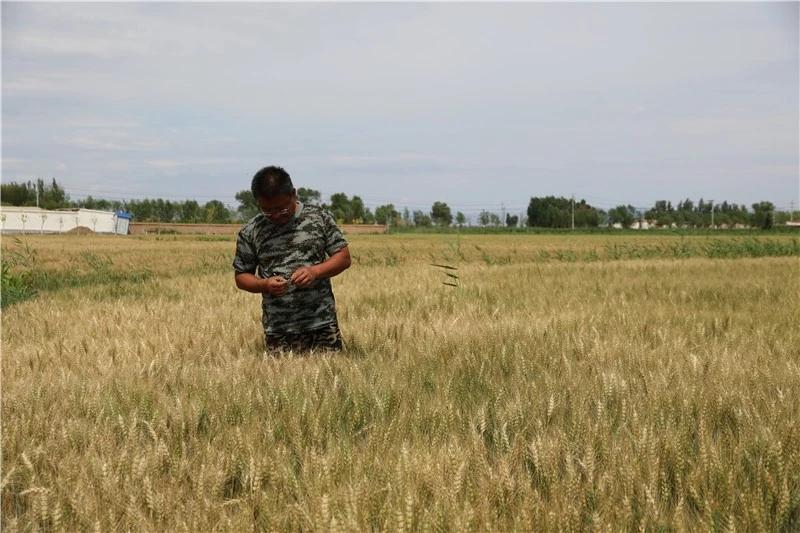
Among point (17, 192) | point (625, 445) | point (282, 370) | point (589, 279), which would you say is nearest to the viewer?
point (625, 445)

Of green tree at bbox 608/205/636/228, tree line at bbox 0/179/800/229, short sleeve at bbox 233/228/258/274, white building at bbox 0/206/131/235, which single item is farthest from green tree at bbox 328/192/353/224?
short sleeve at bbox 233/228/258/274

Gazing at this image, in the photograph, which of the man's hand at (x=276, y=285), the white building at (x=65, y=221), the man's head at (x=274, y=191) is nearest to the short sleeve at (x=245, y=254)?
the man's head at (x=274, y=191)

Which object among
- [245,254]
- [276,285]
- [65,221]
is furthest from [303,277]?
[65,221]

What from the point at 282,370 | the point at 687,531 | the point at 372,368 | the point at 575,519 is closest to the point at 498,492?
the point at 575,519

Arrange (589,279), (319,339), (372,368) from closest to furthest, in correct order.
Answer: (372,368) < (319,339) < (589,279)

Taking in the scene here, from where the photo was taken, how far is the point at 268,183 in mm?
3680

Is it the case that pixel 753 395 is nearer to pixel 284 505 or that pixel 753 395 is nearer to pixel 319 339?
pixel 284 505

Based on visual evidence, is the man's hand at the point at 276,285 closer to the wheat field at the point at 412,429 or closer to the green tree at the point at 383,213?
the wheat field at the point at 412,429

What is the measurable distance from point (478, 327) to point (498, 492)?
2.82m

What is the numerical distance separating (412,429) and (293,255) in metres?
1.80

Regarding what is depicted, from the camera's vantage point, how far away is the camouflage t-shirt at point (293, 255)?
3.96 metres

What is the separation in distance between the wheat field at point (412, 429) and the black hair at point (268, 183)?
3.10 ft

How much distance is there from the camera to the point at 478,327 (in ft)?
15.3

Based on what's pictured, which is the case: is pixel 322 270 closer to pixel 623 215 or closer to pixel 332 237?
pixel 332 237
